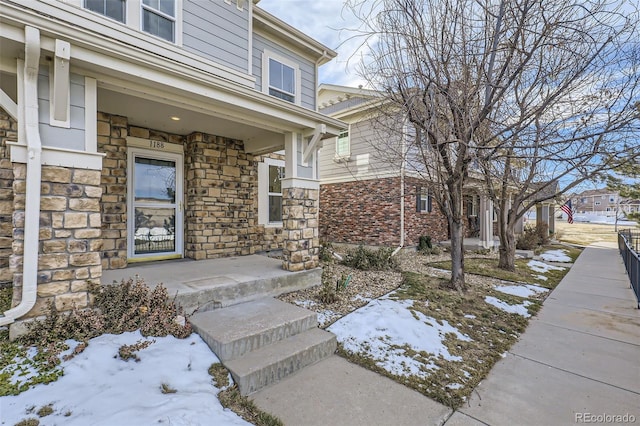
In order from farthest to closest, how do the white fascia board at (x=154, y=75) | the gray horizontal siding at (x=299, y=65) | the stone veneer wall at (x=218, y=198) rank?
the gray horizontal siding at (x=299, y=65) → the stone veneer wall at (x=218, y=198) → the white fascia board at (x=154, y=75)

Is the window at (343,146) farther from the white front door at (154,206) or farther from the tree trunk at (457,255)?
the white front door at (154,206)

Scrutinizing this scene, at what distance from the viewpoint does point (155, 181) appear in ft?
18.9

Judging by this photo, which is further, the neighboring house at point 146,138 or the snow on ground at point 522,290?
the snow on ground at point 522,290

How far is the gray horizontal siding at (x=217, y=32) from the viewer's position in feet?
17.0

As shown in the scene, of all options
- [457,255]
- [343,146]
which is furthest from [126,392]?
[343,146]

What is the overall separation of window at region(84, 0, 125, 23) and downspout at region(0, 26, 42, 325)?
2.34 metres

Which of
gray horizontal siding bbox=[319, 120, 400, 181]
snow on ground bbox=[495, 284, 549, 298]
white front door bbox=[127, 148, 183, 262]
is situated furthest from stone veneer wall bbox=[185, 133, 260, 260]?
snow on ground bbox=[495, 284, 549, 298]

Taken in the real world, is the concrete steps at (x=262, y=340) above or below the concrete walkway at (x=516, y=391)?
above

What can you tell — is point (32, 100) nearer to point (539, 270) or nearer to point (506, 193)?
point (506, 193)

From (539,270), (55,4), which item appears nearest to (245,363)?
(55,4)

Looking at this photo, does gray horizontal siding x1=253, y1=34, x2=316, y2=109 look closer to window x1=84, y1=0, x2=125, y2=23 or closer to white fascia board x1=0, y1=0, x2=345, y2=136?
white fascia board x1=0, y1=0, x2=345, y2=136

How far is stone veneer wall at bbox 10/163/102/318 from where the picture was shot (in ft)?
9.11

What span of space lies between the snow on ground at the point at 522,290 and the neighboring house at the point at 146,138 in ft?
12.7

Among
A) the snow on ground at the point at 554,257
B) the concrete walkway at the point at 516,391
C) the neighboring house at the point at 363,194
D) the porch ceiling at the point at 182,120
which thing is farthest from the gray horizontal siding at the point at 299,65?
the snow on ground at the point at 554,257
